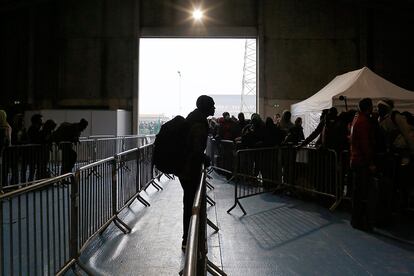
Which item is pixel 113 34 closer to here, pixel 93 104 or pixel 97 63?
pixel 97 63

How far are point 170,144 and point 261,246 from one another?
1.91 meters

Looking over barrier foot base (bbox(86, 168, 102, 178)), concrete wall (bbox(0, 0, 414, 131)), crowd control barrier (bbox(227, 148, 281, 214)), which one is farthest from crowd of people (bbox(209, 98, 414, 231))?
concrete wall (bbox(0, 0, 414, 131))

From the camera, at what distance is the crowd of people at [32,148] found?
7.90 meters

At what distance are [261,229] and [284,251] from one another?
1015mm

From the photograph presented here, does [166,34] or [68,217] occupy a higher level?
[166,34]

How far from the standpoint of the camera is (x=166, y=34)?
65.6 ft

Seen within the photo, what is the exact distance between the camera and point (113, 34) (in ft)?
65.7

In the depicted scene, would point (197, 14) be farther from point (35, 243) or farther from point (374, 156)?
point (35, 243)

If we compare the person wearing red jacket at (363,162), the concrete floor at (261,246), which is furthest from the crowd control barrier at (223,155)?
the person wearing red jacket at (363,162)

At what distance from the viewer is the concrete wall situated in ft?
64.3

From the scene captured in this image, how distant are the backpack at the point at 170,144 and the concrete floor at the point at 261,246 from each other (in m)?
1.12

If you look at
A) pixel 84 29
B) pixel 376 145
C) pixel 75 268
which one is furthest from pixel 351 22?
pixel 75 268

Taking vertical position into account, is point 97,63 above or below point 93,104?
above

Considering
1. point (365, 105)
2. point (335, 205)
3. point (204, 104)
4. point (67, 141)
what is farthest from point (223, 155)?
point (204, 104)
